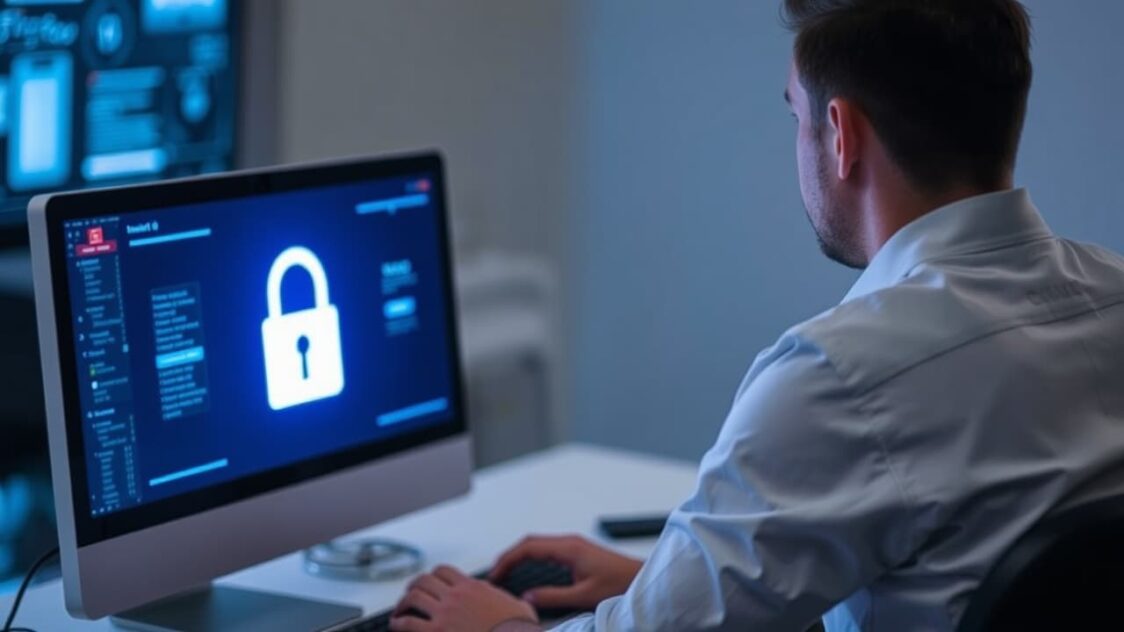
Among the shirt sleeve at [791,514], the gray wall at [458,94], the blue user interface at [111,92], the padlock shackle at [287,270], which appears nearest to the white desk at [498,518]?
the padlock shackle at [287,270]

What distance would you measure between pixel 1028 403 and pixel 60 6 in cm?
226

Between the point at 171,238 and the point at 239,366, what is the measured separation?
162 millimetres

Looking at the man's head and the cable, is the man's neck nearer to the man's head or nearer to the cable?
the man's head

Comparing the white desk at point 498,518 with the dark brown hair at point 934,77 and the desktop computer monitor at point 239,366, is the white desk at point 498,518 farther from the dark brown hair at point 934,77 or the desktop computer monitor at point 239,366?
the dark brown hair at point 934,77

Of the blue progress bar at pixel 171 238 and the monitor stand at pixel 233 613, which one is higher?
the blue progress bar at pixel 171 238

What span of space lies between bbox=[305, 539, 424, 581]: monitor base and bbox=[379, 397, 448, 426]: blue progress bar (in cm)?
19

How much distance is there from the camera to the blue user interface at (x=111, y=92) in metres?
2.94

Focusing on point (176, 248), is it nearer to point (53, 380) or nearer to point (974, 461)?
point (53, 380)

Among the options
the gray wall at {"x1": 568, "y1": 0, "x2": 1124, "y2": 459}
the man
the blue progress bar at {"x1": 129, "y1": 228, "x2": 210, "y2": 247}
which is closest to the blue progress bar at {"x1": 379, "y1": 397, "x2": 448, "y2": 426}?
the blue progress bar at {"x1": 129, "y1": 228, "x2": 210, "y2": 247}

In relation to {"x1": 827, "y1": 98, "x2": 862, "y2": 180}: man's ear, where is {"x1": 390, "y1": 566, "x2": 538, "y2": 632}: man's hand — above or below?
below

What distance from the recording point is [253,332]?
1.65 meters

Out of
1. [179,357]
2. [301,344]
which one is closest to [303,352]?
[301,344]

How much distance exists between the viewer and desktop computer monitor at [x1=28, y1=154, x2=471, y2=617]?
4.89 ft

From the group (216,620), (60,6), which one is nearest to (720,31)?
(60,6)
